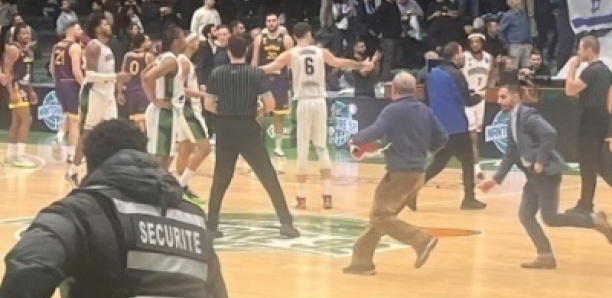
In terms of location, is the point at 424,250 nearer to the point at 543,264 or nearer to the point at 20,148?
the point at 543,264

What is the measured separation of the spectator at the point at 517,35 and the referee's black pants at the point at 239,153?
40.7 ft

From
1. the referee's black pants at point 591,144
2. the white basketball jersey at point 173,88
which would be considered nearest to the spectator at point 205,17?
the white basketball jersey at point 173,88

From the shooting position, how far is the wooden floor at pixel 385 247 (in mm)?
9773

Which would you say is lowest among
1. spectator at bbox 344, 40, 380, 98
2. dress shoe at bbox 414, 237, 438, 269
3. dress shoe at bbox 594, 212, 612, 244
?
dress shoe at bbox 414, 237, 438, 269

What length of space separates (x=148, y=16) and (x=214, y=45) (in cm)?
495

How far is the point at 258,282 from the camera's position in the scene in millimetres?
9844

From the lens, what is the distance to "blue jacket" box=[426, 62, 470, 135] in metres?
14.7

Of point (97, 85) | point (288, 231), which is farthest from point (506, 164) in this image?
point (97, 85)

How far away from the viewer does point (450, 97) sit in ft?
48.7

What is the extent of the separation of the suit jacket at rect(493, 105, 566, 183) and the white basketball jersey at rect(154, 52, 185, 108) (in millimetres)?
4336

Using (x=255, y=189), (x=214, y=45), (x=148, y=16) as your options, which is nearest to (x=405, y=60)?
(x=214, y=45)

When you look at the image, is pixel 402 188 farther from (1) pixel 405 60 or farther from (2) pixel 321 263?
(1) pixel 405 60

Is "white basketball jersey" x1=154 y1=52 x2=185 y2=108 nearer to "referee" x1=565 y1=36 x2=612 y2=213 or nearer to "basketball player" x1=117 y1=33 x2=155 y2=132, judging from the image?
"basketball player" x1=117 y1=33 x2=155 y2=132

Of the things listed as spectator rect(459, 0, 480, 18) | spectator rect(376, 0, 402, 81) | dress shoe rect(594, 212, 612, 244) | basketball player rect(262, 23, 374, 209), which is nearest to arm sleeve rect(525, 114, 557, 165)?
dress shoe rect(594, 212, 612, 244)
